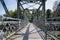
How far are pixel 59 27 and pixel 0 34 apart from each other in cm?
1039

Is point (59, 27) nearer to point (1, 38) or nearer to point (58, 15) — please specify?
point (58, 15)

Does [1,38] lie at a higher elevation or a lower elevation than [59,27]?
higher

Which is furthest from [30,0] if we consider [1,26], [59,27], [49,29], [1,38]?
[1,38]

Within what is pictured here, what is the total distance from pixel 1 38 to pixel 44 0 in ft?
50.4

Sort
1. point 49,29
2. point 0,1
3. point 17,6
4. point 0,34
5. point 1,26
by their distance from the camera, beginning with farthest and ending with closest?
1. point 17,6
2. point 49,29
3. point 1,26
4. point 0,1
5. point 0,34

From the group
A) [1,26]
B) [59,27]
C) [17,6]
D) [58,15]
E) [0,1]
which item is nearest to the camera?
[0,1]

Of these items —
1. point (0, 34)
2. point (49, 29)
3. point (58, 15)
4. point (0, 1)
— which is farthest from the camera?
point (49, 29)

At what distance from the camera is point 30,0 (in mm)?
21172

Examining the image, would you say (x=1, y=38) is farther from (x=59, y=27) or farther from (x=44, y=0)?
(x=44, y=0)

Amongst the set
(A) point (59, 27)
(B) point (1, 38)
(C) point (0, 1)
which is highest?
(C) point (0, 1)

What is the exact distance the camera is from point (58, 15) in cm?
1012

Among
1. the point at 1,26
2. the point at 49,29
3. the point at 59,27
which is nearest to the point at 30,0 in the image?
the point at 59,27

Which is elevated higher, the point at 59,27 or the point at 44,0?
the point at 44,0

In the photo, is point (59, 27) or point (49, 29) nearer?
point (49, 29)
